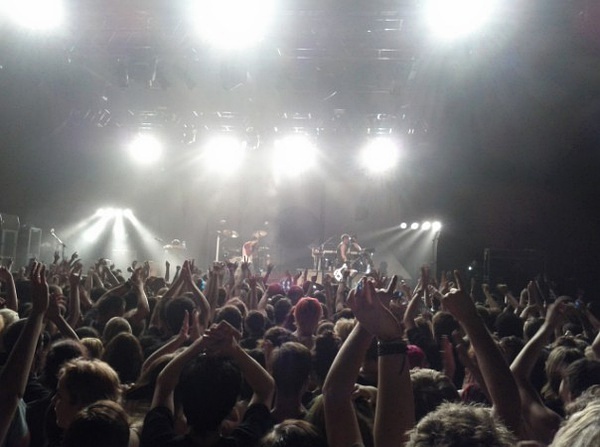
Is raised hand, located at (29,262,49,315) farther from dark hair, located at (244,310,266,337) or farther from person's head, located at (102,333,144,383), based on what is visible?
dark hair, located at (244,310,266,337)

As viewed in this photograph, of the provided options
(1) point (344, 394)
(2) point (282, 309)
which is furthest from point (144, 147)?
(1) point (344, 394)

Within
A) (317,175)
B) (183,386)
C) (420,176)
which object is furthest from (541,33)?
(317,175)

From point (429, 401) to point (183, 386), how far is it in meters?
1.16

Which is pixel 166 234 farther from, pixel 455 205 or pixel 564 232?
pixel 564 232

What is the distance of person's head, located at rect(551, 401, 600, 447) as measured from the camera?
1.14 metres

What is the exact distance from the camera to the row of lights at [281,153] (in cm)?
1730

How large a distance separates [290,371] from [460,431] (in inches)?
52.7

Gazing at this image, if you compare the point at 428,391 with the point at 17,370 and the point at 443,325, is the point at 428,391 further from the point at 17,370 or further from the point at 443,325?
the point at 443,325

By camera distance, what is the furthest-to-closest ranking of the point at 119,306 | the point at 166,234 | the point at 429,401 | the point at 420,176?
1. the point at 166,234
2. the point at 420,176
3. the point at 119,306
4. the point at 429,401

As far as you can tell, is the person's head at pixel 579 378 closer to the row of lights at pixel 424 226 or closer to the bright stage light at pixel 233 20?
the bright stage light at pixel 233 20

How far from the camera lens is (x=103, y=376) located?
240 centimetres

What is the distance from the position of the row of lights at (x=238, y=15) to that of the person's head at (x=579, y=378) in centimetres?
715

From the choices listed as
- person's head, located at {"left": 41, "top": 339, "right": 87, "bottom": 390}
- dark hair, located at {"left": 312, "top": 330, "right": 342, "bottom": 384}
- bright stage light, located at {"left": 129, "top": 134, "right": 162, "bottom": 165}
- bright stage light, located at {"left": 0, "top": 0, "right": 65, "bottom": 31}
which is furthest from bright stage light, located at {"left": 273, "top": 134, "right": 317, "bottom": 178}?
person's head, located at {"left": 41, "top": 339, "right": 87, "bottom": 390}

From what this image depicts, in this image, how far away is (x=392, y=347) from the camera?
78.7 inches
